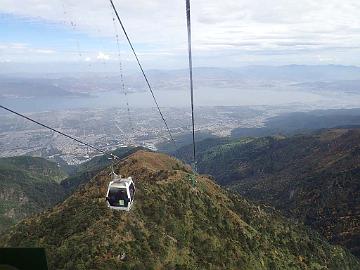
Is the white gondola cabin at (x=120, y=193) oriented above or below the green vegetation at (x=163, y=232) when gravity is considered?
above

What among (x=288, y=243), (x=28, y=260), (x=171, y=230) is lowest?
(x=288, y=243)

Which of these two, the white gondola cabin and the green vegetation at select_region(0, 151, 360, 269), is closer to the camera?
the white gondola cabin

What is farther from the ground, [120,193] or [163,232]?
[120,193]

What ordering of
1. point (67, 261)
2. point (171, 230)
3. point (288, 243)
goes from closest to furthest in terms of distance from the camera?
point (67, 261)
point (171, 230)
point (288, 243)

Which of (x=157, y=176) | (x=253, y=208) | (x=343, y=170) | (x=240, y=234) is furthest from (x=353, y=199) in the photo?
(x=157, y=176)

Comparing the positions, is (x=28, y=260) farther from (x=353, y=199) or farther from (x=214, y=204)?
(x=353, y=199)

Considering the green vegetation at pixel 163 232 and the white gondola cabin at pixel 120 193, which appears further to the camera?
the green vegetation at pixel 163 232

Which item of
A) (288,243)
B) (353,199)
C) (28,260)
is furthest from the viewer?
(353,199)

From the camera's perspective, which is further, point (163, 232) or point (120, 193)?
Answer: point (163, 232)
